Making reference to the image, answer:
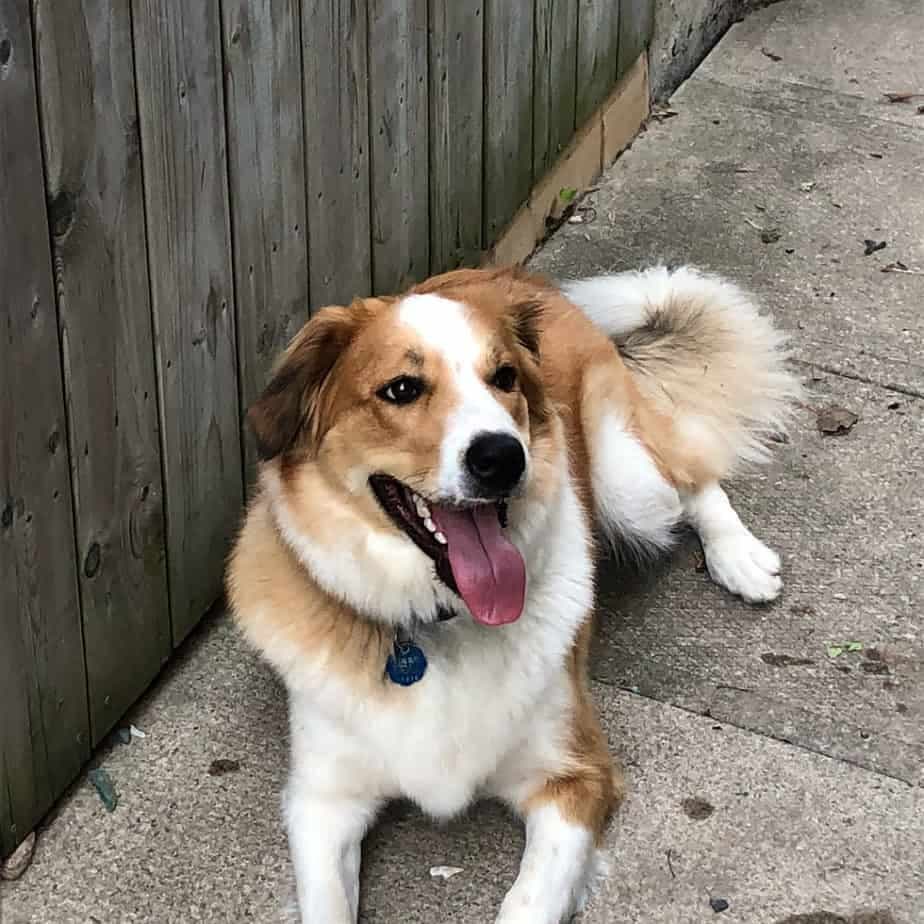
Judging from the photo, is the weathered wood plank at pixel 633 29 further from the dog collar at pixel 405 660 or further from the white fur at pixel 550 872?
the white fur at pixel 550 872

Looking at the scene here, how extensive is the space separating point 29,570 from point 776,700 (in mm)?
1639

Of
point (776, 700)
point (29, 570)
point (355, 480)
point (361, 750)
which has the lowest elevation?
point (776, 700)

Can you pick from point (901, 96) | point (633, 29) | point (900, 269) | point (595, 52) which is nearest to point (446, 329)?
point (900, 269)

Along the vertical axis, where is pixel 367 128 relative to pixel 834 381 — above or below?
above

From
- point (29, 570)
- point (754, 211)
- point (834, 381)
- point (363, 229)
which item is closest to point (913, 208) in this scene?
point (754, 211)

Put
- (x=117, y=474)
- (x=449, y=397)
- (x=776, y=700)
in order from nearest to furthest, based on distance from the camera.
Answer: (x=449, y=397) → (x=117, y=474) → (x=776, y=700)

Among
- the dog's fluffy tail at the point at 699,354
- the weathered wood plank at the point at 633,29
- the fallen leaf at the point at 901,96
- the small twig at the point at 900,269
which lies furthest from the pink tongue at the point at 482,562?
the fallen leaf at the point at 901,96

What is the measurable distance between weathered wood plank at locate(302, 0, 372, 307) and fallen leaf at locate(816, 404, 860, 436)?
1382 mm

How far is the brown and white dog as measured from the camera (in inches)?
102

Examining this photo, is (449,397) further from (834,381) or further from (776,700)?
(834,381)

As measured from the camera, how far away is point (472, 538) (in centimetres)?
264

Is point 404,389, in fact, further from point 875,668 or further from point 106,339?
point 875,668

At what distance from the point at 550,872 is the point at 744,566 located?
44.7 inches

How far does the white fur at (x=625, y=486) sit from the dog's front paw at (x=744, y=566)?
0.16 metres
